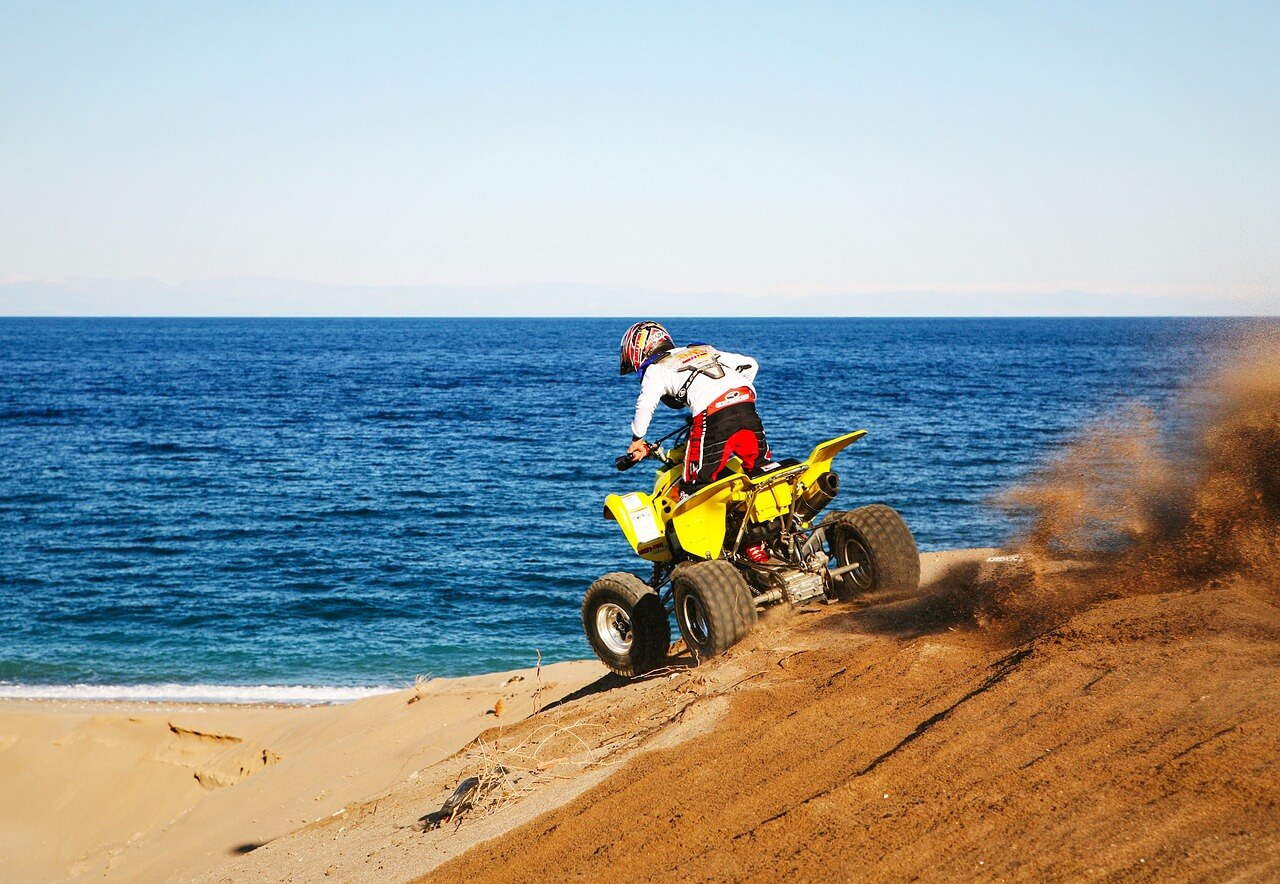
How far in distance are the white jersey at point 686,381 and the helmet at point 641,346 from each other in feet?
0.41

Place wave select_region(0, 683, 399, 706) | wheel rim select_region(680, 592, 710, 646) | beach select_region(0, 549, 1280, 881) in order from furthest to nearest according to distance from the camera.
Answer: wave select_region(0, 683, 399, 706) < wheel rim select_region(680, 592, 710, 646) < beach select_region(0, 549, 1280, 881)

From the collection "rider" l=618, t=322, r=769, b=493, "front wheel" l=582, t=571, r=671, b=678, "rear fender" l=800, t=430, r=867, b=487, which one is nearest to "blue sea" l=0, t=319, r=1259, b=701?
"rear fender" l=800, t=430, r=867, b=487

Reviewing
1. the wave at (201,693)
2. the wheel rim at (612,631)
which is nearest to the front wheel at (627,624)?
the wheel rim at (612,631)

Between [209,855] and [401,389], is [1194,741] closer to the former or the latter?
[209,855]

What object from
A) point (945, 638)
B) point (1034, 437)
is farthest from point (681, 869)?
point (1034, 437)

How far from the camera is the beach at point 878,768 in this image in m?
4.03

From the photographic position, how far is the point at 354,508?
95.0 feet

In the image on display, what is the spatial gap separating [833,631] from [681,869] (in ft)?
11.2

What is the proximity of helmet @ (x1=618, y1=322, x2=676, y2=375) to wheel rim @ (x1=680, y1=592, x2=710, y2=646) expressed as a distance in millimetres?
1942

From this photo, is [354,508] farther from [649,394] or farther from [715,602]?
[715,602]

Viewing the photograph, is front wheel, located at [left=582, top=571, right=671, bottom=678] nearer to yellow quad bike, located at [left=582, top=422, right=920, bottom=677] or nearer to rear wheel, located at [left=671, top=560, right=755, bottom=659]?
yellow quad bike, located at [left=582, top=422, right=920, bottom=677]

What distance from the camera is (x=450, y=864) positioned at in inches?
208

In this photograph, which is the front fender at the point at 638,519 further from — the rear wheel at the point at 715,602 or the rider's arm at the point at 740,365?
the rider's arm at the point at 740,365

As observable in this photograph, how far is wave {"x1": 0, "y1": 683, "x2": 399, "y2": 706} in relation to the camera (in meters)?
15.6
